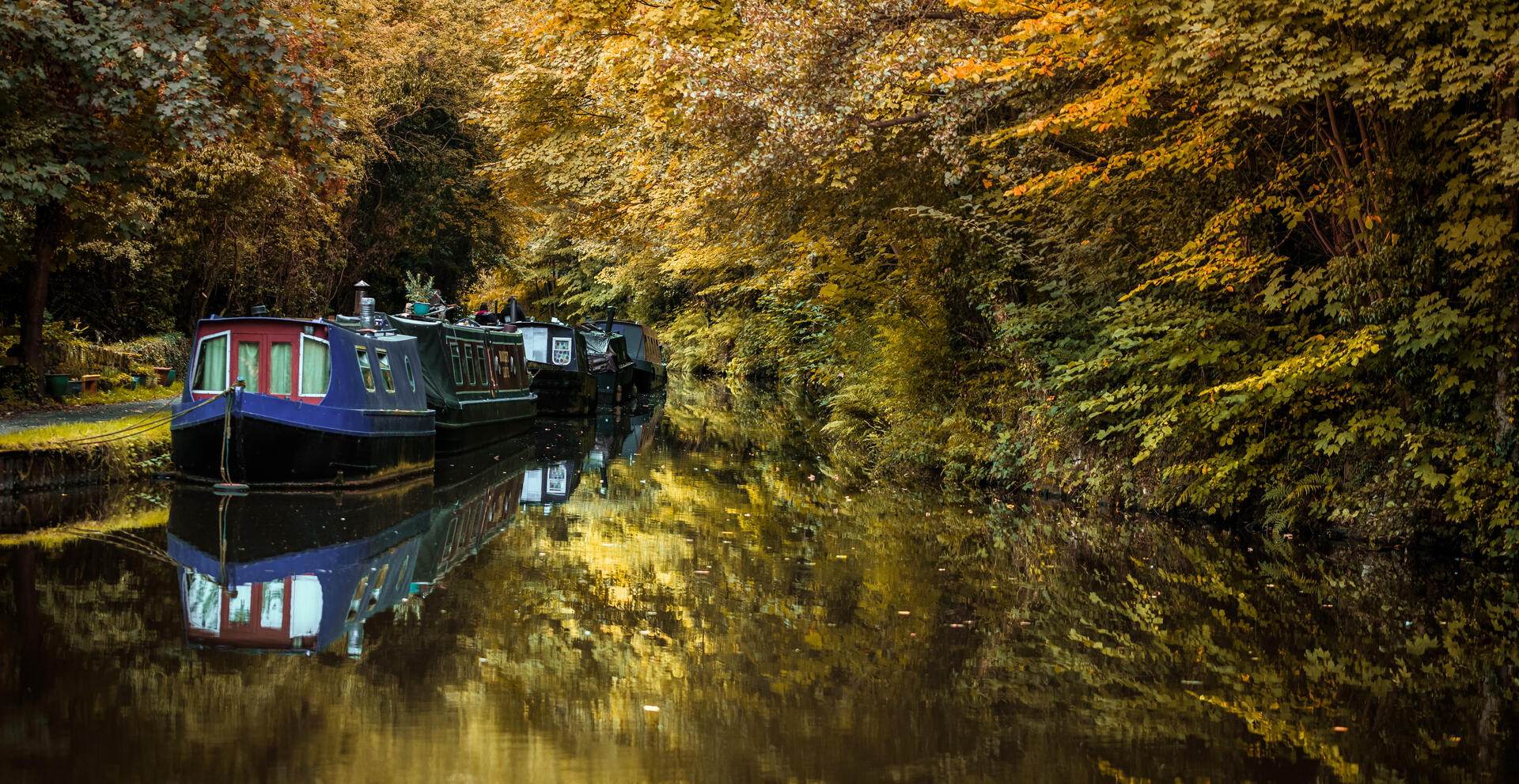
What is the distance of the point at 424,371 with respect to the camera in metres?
19.0

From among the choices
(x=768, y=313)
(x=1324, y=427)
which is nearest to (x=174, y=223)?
(x=768, y=313)

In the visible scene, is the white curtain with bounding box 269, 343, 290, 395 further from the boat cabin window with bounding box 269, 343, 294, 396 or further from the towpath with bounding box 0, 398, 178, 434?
the towpath with bounding box 0, 398, 178, 434

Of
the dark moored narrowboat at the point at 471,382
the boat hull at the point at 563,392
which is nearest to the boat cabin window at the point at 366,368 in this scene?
the dark moored narrowboat at the point at 471,382

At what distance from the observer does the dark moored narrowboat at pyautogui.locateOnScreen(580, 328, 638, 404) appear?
32.5 m

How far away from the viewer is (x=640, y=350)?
128ft

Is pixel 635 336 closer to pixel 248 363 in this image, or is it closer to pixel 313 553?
pixel 248 363

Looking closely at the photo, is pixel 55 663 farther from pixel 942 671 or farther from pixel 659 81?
pixel 659 81

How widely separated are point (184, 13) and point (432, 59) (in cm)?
2010

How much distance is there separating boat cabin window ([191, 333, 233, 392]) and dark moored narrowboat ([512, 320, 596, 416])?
1402 centimetres

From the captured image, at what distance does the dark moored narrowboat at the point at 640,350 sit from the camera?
37688 mm

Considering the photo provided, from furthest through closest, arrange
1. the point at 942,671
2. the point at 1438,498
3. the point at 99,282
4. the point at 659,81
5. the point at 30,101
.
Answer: the point at 99,282 → the point at 659,81 → the point at 30,101 → the point at 1438,498 → the point at 942,671

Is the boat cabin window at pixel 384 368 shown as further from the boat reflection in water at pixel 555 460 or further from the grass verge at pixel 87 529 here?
the grass verge at pixel 87 529

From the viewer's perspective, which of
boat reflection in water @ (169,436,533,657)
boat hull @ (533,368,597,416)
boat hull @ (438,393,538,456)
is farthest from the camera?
boat hull @ (533,368,597,416)

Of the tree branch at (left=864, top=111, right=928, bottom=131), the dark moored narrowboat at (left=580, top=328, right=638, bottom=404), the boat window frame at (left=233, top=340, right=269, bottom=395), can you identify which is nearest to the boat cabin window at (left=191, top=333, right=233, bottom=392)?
the boat window frame at (left=233, top=340, right=269, bottom=395)
